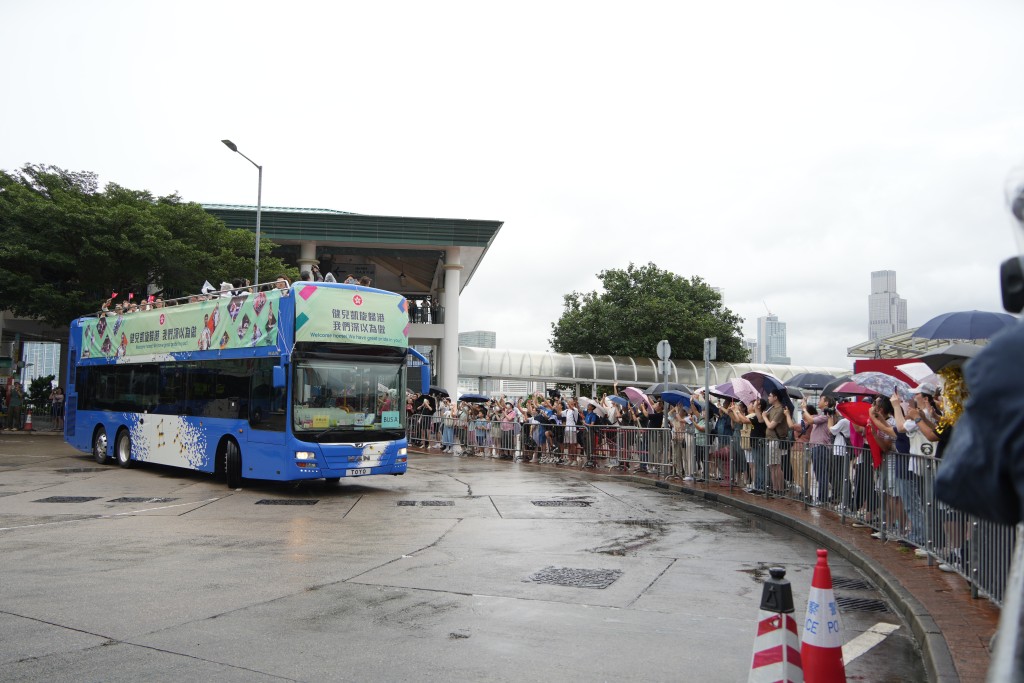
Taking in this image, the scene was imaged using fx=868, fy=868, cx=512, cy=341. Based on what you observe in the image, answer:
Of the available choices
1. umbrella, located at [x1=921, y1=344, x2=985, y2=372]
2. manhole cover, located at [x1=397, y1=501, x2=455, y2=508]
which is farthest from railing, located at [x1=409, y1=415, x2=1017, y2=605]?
manhole cover, located at [x1=397, y1=501, x2=455, y2=508]

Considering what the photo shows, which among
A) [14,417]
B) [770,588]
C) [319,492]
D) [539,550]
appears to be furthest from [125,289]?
[770,588]

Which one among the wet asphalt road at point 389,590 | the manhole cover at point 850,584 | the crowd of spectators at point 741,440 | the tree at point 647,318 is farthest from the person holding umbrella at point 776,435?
the tree at point 647,318

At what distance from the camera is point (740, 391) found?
665 inches

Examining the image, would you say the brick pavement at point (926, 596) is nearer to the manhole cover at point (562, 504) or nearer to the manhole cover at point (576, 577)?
the manhole cover at point (576, 577)

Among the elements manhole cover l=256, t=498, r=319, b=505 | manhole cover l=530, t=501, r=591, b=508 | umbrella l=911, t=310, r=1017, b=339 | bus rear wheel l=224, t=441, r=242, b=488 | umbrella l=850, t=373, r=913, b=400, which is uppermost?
umbrella l=911, t=310, r=1017, b=339

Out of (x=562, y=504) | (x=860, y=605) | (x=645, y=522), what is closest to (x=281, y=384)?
(x=562, y=504)

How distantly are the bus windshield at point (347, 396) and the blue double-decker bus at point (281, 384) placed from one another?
0.02 metres

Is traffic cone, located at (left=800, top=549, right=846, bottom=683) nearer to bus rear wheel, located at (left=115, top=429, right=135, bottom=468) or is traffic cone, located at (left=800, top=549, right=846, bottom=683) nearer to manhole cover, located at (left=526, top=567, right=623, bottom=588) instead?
manhole cover, located at (left=526, top=567, right=623, bottom=588)

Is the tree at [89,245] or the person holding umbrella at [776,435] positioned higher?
the tree at [89,245]

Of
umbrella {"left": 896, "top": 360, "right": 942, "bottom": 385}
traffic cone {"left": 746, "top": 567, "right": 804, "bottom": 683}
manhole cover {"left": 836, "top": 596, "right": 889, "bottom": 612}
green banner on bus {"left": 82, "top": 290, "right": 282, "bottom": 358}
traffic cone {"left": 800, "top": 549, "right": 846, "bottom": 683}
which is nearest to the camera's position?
traffic cone {"left": 746, "top": 567, "right": 804, "bottom": 683}

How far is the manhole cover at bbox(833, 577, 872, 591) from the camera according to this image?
8.74 meters

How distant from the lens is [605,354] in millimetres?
54500

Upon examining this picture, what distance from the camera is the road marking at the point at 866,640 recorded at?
6361 mm

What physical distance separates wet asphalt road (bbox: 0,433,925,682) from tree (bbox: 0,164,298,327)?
60.2 feet
